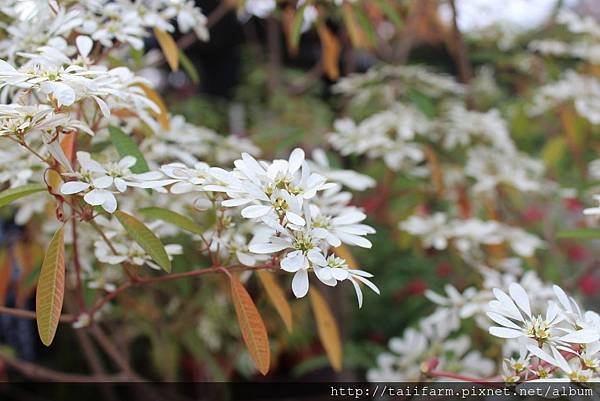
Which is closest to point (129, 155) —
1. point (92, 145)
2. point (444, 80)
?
point (92, 145)

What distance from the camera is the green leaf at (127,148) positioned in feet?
2.72

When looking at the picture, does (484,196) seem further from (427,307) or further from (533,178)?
(427,307)

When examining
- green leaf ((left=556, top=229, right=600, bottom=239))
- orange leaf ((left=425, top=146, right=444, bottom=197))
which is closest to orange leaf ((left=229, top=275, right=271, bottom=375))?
green leaf ((left=556, top=229, right=600, bottom=239))

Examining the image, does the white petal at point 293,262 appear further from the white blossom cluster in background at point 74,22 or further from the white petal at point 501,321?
the white blossom cluster in background at point 74,22

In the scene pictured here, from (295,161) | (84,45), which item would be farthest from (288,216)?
(84,45)

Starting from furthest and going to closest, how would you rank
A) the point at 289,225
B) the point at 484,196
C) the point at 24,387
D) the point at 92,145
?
the point at 24,387 → the point at 484,196 → the point at 92,145 → the point at 289,225

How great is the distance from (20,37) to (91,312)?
1.45ft

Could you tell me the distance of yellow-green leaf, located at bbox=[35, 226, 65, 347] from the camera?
685 millimetres

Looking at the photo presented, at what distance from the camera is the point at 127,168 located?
78 centimetres

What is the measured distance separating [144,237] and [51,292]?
12 cm

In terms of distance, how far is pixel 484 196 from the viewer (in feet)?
5.49

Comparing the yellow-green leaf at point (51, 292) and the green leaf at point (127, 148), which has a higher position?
the green leaf at point (127, 148)

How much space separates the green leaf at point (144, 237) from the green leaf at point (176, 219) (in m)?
0.06

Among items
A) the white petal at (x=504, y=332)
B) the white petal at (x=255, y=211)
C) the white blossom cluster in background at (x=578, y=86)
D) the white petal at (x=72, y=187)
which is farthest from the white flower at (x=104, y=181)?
the white blossom cluster in background at (x=578, y=86)
